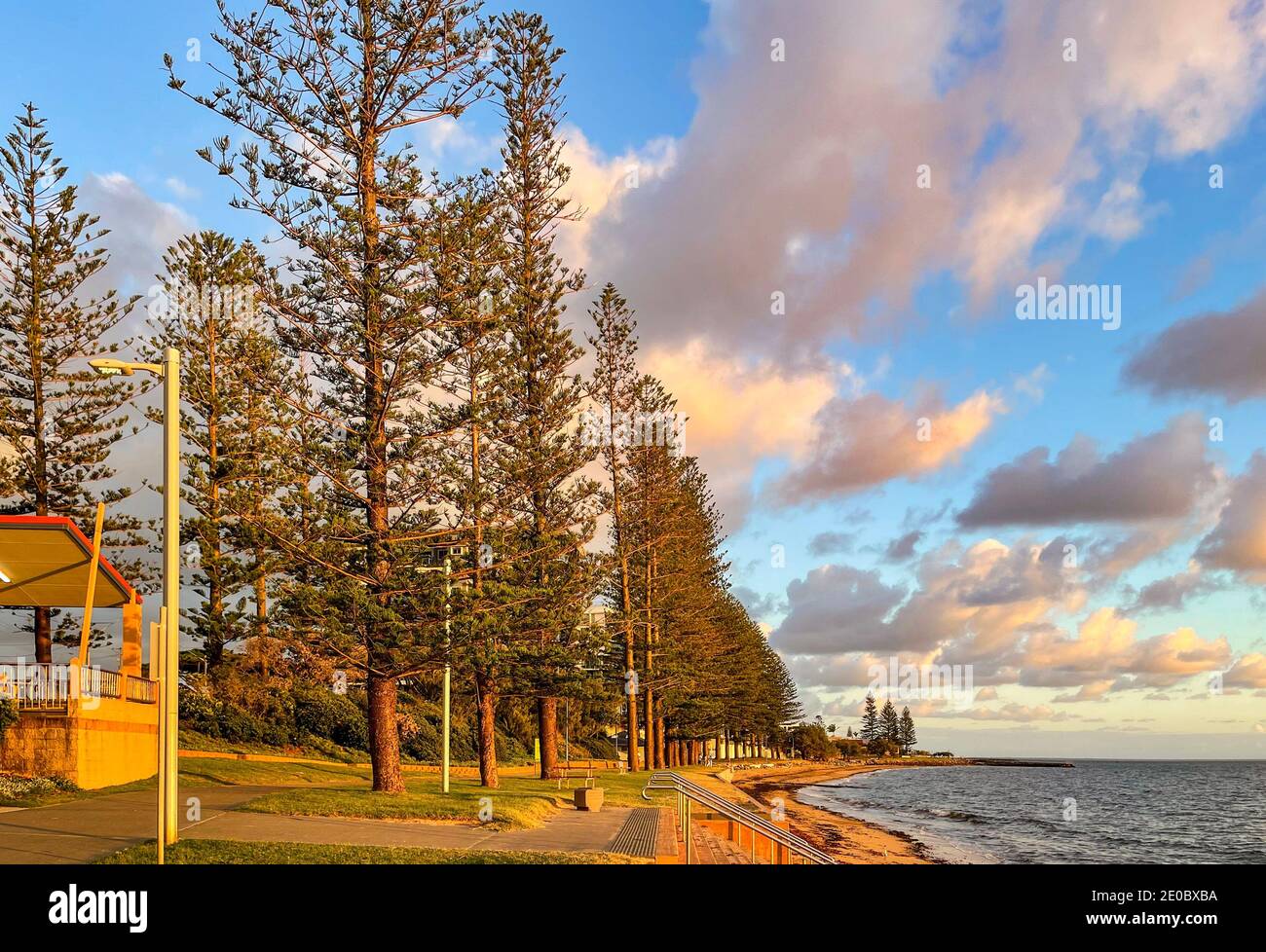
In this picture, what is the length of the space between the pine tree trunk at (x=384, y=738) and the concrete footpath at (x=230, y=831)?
7.78 ft

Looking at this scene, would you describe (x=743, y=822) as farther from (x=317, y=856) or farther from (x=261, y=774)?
(x=261, y=774)

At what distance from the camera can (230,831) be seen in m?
14.4

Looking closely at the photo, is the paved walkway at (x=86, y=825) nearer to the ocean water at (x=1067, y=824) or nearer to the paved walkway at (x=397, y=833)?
the paved walkway at (x=397, y=833)

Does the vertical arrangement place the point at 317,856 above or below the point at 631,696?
above

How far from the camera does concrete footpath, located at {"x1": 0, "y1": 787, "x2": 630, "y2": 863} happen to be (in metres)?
13.2

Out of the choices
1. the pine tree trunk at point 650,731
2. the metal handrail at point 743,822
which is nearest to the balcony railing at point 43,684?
the metal handrail at point 743,822

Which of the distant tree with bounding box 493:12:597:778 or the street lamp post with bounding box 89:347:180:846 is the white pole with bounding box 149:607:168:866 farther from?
the distant tree with bounding box 493:12:597:778

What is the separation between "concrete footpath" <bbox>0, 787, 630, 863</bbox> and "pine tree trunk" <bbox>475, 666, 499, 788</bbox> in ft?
27.4

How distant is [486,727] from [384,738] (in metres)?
7.75

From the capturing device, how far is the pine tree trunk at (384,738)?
20033 millimetres

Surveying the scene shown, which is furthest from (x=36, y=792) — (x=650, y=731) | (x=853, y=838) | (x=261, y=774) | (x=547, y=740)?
(x=650, y=731)

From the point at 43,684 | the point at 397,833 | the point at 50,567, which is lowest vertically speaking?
the point at 397,833
